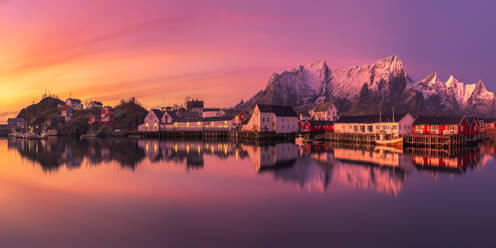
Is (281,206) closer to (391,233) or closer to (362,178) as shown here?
(391,233)

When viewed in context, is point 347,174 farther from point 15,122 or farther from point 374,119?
point 15,122

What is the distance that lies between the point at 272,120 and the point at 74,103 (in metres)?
127

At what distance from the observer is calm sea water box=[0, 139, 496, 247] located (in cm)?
1323

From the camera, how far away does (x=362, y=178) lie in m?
26.9

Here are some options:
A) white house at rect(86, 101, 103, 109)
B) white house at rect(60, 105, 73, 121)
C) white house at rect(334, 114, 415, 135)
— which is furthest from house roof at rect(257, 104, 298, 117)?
white house at rect(86, 101, 103, 109)

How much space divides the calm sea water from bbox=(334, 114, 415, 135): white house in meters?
26.8

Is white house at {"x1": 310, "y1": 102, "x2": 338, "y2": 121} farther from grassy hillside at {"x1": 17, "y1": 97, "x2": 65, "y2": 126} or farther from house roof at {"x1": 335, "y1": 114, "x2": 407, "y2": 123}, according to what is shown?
grassy hillside at {"x1": 17, "y1": 97, "x2": 65, "y2": 126}

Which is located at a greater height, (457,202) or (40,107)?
(40,107)

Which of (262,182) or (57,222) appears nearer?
(57,222)

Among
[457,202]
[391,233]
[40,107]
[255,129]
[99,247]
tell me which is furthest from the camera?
[40,107]

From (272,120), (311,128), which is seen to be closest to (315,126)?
(311,128)

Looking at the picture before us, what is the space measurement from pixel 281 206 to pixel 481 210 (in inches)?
435

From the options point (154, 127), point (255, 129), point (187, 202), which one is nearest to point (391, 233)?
point (187, 202)

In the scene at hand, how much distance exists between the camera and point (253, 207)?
18.2 m
